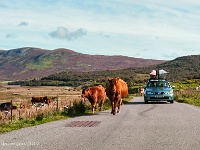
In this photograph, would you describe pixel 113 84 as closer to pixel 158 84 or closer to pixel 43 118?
pixel 43 118

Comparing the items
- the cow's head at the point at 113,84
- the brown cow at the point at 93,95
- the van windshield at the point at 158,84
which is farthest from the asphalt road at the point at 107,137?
the van windshield at the point at 158,84

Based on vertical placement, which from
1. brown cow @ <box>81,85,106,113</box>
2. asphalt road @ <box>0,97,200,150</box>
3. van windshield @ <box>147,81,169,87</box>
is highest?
van windshield @ <box>147,81,169,87</box>

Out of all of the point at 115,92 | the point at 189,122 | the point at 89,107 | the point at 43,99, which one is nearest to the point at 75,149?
the point at 189,122

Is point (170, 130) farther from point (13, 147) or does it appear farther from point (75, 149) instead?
point (13, 147)

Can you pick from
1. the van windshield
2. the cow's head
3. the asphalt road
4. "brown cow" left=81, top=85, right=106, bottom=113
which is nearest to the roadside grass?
"brown cow" left=81, top=85, right=106, bottom=113

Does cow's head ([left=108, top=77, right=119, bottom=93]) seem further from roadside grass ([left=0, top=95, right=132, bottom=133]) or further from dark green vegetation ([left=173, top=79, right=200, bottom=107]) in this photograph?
dark green vegetation ([left=173, top=79, right=200, bottom=107])

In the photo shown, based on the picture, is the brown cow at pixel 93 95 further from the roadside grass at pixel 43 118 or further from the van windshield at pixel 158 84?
the van windshield at pixel 158 84

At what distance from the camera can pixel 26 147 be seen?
371 inches

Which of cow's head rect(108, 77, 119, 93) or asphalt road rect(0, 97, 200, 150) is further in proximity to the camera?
cow's head rect(108, 77, 119, 93)

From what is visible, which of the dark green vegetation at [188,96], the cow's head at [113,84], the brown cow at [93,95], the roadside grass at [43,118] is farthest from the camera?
the dark green vegetation at [188,96]

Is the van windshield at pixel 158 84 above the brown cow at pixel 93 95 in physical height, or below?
above

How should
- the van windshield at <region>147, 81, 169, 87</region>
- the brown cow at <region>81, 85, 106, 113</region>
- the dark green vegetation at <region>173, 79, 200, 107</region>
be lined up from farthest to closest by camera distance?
the dark green vegetation at <region>173, 79, 200, 107</region> → the van windshield at <region>147, 81, 169, 87</region> → the brown cow at <region>81, 85, 106, 113</region>

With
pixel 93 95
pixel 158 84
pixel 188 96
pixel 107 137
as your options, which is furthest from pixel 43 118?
pixel 188 96

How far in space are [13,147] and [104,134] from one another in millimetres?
3084
